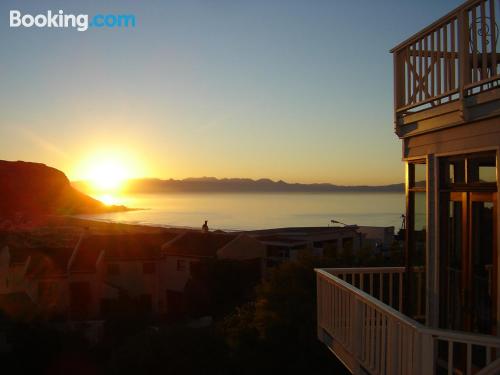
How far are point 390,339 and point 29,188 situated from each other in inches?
5064

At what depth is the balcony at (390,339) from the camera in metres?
3.96

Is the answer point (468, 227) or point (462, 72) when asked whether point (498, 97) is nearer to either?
point (462, 72)

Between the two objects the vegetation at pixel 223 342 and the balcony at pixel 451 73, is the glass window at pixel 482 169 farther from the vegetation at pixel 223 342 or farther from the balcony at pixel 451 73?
the vegetation at pixel 223 342

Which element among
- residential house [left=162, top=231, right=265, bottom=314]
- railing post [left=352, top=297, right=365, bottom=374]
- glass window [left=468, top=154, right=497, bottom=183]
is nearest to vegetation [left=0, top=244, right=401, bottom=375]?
residential house [left=162, top=231, right=265, bottom=314]

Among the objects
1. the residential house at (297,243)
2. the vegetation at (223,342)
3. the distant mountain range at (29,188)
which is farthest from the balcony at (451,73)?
the distant mountain range at (29,188)

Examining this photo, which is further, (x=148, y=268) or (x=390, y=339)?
(x=148, y=268)

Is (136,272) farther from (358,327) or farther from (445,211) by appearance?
(445,211)

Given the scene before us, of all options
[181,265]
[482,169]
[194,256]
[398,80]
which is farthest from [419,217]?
[181,265]

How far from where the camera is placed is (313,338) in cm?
1563

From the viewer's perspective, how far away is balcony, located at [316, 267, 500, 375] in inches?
156

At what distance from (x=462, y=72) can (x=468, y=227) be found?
147 cm

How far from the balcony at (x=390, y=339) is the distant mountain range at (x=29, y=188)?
3978 inches

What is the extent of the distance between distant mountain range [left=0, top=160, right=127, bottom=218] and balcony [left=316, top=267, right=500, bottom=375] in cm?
10104

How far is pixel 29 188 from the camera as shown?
122125 mm
